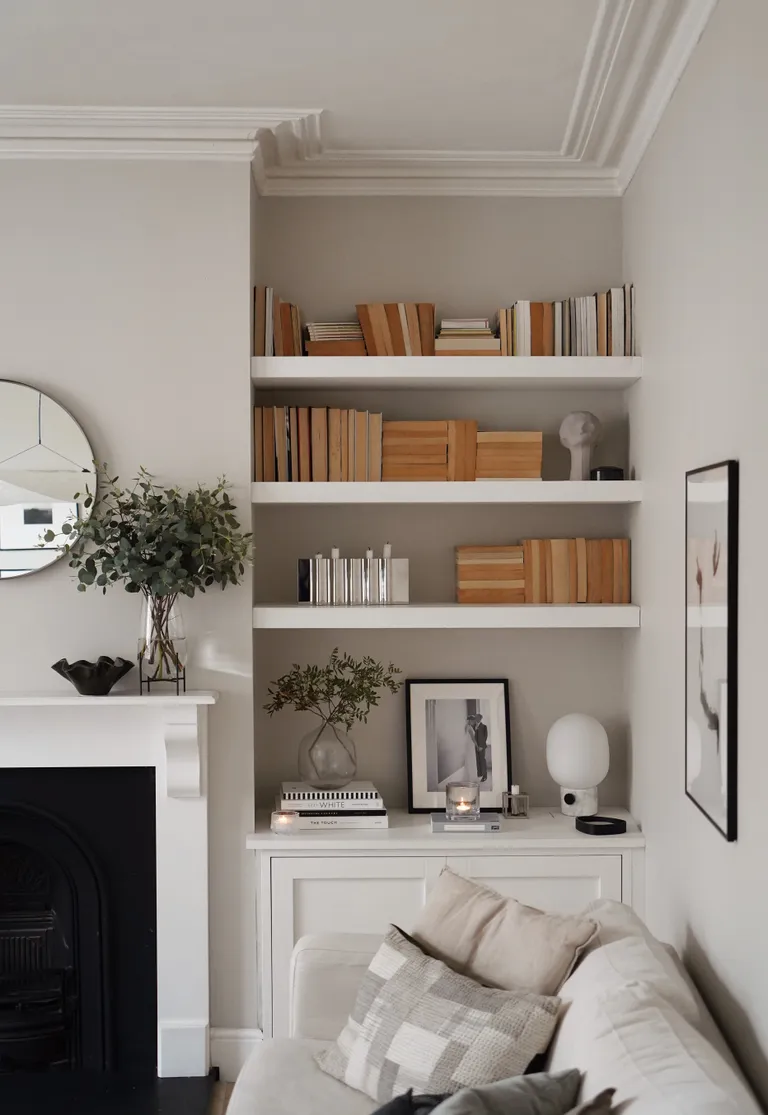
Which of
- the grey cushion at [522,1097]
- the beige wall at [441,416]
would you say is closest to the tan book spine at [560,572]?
the beige wall at [441,416]

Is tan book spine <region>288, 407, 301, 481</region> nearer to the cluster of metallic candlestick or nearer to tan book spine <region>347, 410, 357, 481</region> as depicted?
tan book spine <region>347, 410, 357, 481</region>

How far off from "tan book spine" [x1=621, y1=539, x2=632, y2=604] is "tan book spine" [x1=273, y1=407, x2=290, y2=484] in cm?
108

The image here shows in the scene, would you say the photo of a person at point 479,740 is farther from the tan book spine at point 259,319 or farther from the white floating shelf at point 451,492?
the tan book spine at point 259,319

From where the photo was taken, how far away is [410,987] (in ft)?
6.89

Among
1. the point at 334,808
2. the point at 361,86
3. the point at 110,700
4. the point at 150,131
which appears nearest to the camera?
the point at 361,86

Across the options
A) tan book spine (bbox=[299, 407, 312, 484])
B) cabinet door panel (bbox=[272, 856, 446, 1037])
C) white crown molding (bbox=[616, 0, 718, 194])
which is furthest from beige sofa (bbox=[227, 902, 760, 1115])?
white crown molding (bbox=[616, 0, 718, 194])

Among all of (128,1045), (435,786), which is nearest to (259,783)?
(435,786)

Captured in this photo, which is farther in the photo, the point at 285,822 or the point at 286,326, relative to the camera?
the point at 286,326

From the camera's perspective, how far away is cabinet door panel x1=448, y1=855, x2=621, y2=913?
3.06 m

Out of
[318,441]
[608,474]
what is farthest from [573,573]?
[318,441]

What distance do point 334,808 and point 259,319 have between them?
4.99 ft

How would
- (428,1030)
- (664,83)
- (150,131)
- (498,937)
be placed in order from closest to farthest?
(428,1030), (498,937), (664,83), (150,131)

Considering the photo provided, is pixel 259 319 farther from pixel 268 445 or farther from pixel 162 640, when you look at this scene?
pixel 162 640

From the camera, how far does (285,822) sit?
3102 mm
